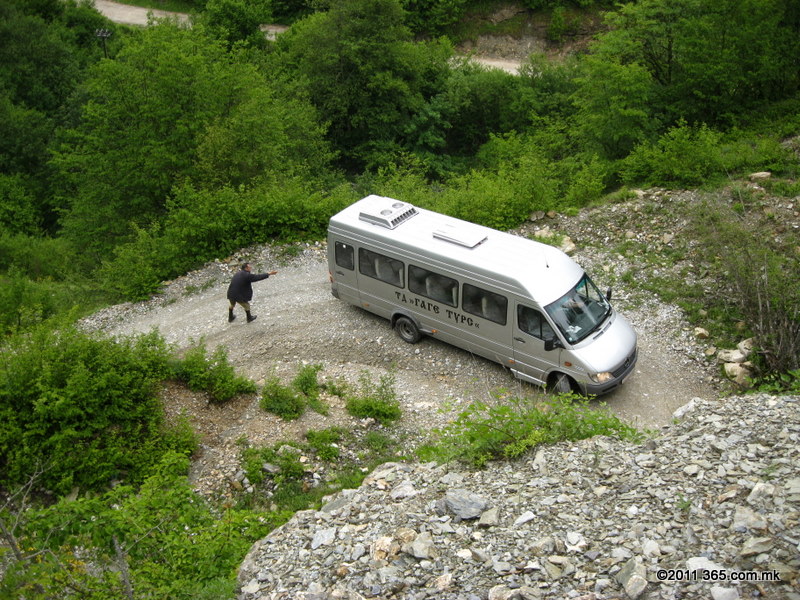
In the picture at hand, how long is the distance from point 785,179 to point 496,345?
30.5 ft

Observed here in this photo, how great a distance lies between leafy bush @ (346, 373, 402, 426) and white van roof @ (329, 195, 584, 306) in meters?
2.46

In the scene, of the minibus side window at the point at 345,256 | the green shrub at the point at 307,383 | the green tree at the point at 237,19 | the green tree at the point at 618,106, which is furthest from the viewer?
the green tree at the point at 237,19

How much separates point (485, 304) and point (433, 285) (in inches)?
46.1

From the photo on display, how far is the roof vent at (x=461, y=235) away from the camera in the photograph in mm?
13244

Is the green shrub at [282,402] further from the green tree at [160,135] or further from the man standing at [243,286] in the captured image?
the green tree at [160,135]

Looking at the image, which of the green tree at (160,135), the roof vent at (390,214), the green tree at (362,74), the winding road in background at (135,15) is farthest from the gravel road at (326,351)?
the winding road in background at (135,15)

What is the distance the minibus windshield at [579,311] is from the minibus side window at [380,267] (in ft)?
10.5

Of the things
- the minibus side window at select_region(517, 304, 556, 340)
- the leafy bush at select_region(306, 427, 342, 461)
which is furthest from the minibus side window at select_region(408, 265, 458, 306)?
the leafy bush at select_region(306, 427, 342, 461)

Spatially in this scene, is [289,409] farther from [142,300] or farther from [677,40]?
[677,40]

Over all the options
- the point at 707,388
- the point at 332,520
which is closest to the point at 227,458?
the point at 332,520

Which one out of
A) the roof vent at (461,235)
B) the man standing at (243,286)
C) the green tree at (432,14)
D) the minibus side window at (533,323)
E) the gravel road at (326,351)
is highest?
the green tree at (432,14)

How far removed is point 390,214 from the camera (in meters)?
14.3

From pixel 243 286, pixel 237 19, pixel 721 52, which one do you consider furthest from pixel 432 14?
pixel 243 286

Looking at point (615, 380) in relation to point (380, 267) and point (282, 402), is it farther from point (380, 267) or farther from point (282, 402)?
point (282, 402)
